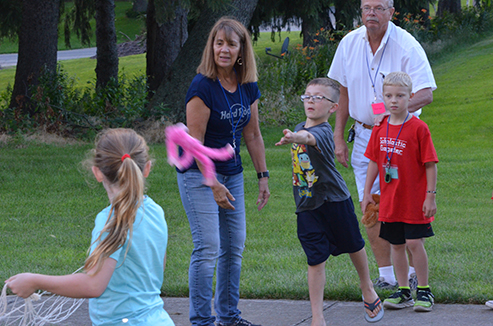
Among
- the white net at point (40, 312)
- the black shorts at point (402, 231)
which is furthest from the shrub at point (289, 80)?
the white net at point (40, 312)

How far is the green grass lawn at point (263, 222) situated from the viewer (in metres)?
4.91

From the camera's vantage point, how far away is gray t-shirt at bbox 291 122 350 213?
3.87 m

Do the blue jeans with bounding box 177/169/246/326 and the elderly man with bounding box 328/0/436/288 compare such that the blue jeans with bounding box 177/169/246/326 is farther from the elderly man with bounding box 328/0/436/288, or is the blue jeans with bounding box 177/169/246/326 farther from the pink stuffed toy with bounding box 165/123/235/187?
the elderly man with bounding box 328/0/436/288

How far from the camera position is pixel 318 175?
3.90 m

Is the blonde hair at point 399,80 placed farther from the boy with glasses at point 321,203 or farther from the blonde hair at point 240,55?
the blonde hair at point 240,55

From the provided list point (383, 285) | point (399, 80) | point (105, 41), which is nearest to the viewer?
point (399, 80)

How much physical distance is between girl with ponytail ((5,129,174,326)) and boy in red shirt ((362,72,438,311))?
210cm

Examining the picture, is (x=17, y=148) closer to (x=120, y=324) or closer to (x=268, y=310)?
(x=268, y=310)

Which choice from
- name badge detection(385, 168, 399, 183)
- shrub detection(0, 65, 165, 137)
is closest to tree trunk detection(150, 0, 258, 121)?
shrub detection(0, 65, 165, 137)

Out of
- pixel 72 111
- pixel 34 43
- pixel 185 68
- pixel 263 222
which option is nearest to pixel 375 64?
pixel 263 222

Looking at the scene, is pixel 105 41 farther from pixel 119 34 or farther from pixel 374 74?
pixel 119 34

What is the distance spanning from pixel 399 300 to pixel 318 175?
114 cm

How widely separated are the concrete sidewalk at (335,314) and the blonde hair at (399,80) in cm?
155

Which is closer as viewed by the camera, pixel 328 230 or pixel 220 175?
pixel 220 175
